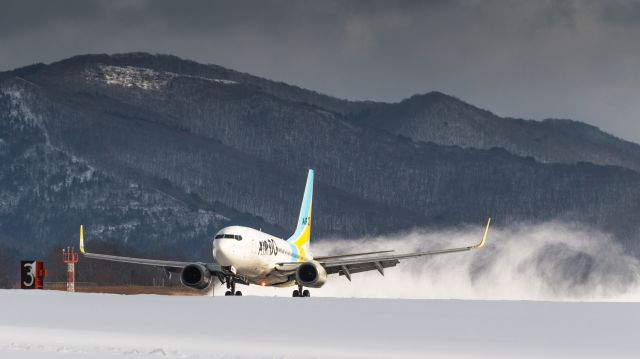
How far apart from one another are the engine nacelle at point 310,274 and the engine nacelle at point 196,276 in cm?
704

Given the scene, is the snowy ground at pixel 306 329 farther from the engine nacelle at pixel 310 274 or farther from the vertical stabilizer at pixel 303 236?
the vertical stabilizer at pixel 303 236

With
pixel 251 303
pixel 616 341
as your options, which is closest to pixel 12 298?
pixel 251 303

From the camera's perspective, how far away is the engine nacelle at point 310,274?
96.7 metres

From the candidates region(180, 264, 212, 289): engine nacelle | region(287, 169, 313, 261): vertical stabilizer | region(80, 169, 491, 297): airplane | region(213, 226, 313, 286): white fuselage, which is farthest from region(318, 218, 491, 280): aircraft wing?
region(180, 264, 212, 289): engine nacelle

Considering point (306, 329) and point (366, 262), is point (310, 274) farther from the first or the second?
point (306, 329)

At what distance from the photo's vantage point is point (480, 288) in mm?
195000

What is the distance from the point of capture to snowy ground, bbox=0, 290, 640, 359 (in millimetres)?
43562

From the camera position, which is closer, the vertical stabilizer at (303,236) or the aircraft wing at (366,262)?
the aircraft wing at (366,262)

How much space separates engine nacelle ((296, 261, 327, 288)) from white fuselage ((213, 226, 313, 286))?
1.87 meters

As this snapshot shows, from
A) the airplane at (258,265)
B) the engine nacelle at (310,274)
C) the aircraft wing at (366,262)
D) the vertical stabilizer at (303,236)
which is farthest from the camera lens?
the vertical stabilizer at (303,236)

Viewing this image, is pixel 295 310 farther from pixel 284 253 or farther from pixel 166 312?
pixel 284 253

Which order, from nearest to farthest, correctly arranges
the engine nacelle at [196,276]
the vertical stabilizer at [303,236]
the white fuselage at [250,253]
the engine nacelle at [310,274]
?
the white fuselage at [250,253], the engine nacelle at [196,276], the engine nacelle at [310,274], the vertical stabilizer at [303,236]

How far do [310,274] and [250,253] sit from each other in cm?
782

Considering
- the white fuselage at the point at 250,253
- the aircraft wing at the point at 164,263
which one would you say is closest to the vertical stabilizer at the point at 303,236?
the white fuselage at the point at 250,253
